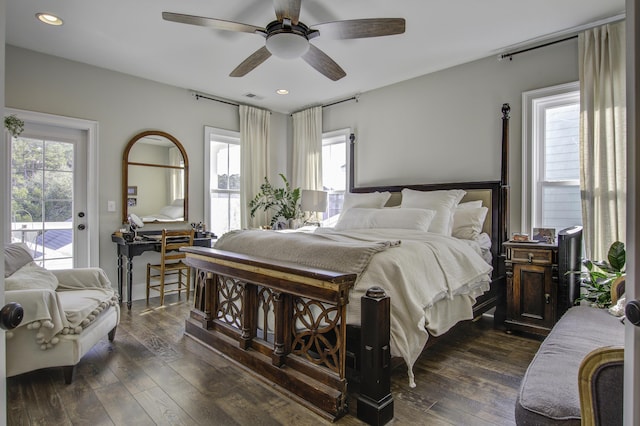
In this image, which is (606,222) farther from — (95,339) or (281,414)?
(95,339)

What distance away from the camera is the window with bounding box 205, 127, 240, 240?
4.98 m

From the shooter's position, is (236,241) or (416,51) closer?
(236,241)

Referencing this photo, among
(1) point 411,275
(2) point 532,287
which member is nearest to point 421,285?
(1) point 411,275

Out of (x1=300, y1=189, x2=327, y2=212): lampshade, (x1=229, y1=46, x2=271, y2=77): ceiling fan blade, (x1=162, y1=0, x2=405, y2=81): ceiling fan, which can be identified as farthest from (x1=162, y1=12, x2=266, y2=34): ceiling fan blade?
(x1=300, y1=189, x2=327, y2=212): lampshade

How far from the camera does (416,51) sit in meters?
3.59

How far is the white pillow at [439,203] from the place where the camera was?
332 centimetres

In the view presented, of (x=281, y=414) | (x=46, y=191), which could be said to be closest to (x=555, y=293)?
(x=281, y=414)

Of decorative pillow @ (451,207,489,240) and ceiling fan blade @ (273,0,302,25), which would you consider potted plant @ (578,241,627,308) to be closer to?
decorative pillow @ (451,207,489,240)

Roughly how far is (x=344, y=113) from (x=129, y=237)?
129 inches

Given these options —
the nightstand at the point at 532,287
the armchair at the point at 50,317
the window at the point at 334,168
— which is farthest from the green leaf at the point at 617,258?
the armchair at the point at 50,317

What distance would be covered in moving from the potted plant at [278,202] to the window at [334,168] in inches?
19.4

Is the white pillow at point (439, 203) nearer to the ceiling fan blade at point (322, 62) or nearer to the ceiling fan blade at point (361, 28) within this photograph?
the ceiling fan blade at point (322, 62)

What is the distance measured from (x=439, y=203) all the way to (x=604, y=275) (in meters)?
1.41

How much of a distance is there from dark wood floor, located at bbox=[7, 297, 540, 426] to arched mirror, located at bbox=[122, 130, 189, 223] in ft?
6.46
